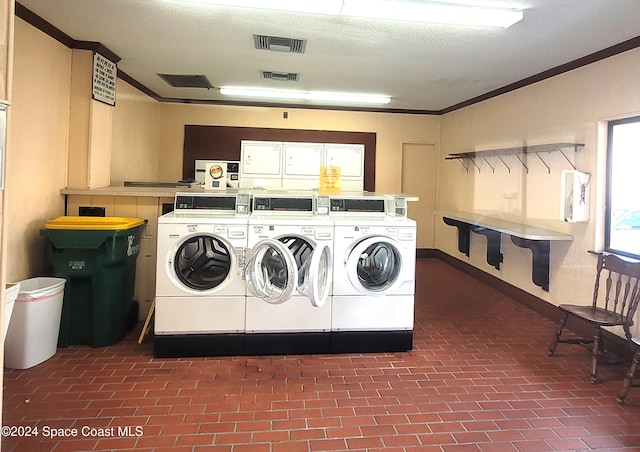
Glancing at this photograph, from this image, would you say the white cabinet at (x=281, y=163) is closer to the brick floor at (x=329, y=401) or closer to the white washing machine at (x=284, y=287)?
the white washing machine at (x=284, y=287)

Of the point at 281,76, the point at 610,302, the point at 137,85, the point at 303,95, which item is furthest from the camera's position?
the point at 303,95

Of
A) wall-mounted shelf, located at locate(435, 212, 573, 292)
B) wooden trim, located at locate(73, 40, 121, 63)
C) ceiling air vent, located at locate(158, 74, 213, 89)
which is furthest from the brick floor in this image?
ceiling air vent, located at locate(158, 74, 213, 89)

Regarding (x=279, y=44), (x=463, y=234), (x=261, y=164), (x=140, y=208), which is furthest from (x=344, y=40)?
(x=463, y=234)

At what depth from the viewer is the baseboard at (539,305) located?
364cm

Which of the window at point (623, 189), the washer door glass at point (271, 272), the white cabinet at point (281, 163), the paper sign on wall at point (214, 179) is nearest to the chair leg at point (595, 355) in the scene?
the window at point (623, 189)

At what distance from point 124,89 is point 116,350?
11.2ft

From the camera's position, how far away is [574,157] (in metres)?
4.30

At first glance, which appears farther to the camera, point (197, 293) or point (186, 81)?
point (186, 81)

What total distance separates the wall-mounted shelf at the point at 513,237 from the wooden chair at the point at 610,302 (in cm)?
63

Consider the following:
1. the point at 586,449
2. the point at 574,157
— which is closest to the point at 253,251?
the point at 586,449

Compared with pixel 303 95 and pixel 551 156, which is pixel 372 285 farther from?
pixel 303 95

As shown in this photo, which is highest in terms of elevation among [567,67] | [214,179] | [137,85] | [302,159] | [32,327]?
[137,85]

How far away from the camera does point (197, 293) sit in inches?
132

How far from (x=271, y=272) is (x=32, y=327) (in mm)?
1749
